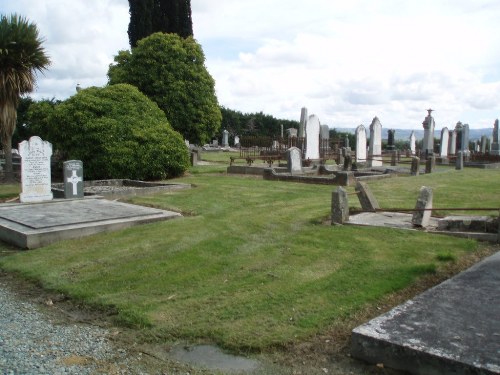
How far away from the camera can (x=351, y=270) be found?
5.97 meters

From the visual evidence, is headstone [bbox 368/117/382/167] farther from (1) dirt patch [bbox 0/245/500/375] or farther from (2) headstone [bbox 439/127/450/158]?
(1) dirt patch [bbox 0/245/500/375]

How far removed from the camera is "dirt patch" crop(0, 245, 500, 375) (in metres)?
3.68

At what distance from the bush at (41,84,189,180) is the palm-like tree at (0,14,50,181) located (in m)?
1.28

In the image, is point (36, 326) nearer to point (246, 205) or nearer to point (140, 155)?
point (246, 205)

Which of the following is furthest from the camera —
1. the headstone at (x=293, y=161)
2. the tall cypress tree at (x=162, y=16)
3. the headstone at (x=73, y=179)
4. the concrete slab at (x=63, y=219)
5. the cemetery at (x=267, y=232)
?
the tall cypress tree at (x=162, y=16)

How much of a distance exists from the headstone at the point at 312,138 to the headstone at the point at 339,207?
14402 mm

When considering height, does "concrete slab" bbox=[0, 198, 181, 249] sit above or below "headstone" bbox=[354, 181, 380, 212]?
below

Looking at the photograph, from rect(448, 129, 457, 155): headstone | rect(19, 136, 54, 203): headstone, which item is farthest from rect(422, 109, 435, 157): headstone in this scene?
rect(19, 136, 54, 203): headstone

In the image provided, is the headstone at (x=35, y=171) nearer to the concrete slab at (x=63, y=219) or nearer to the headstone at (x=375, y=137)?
the concrete slab at (x=63, y=219)

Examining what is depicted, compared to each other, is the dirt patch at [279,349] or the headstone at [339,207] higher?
the headstone at [339,207]

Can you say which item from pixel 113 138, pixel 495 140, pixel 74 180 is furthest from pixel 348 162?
pixel 495 140

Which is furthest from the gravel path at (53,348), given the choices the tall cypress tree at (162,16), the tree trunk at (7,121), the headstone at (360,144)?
the tall cypress tree at (162,16)

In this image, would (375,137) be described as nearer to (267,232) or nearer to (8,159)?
(8,159)

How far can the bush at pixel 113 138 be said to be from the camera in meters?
16.3
